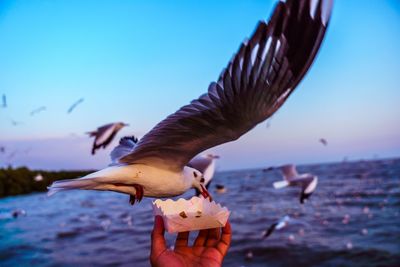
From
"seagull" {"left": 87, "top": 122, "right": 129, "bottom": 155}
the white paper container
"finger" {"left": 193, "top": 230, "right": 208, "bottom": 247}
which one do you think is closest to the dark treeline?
"seagull" {"left": 87, "top": 122, "right": 129, "bottom": 155}

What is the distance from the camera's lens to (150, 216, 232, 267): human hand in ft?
3.75

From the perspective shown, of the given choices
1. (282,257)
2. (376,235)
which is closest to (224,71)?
(282,257)

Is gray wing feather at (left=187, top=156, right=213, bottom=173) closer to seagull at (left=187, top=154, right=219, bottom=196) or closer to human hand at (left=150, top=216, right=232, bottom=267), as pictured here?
seagull at (left=187, top=154, right=219, bottom=196)

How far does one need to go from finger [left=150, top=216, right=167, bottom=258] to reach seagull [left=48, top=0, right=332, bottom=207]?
0.35m

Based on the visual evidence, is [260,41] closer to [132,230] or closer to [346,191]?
[132,230]

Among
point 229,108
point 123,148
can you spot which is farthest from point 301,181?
point 229,108

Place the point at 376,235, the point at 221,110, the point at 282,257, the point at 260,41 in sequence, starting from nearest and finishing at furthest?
1. the point at 260,41
2. the point at 221,110
3. the point at 282,257
4. the point at 376,235

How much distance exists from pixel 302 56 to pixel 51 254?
15.0 ft

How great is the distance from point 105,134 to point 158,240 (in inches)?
68.9

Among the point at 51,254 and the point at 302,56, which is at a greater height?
the point at 302,56

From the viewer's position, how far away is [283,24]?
1.11m

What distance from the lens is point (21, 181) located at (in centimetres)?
1561

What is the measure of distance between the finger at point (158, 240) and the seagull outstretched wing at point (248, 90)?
0.37m

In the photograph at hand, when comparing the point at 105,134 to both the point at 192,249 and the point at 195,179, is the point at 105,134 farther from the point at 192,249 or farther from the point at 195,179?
the point at 192,249
